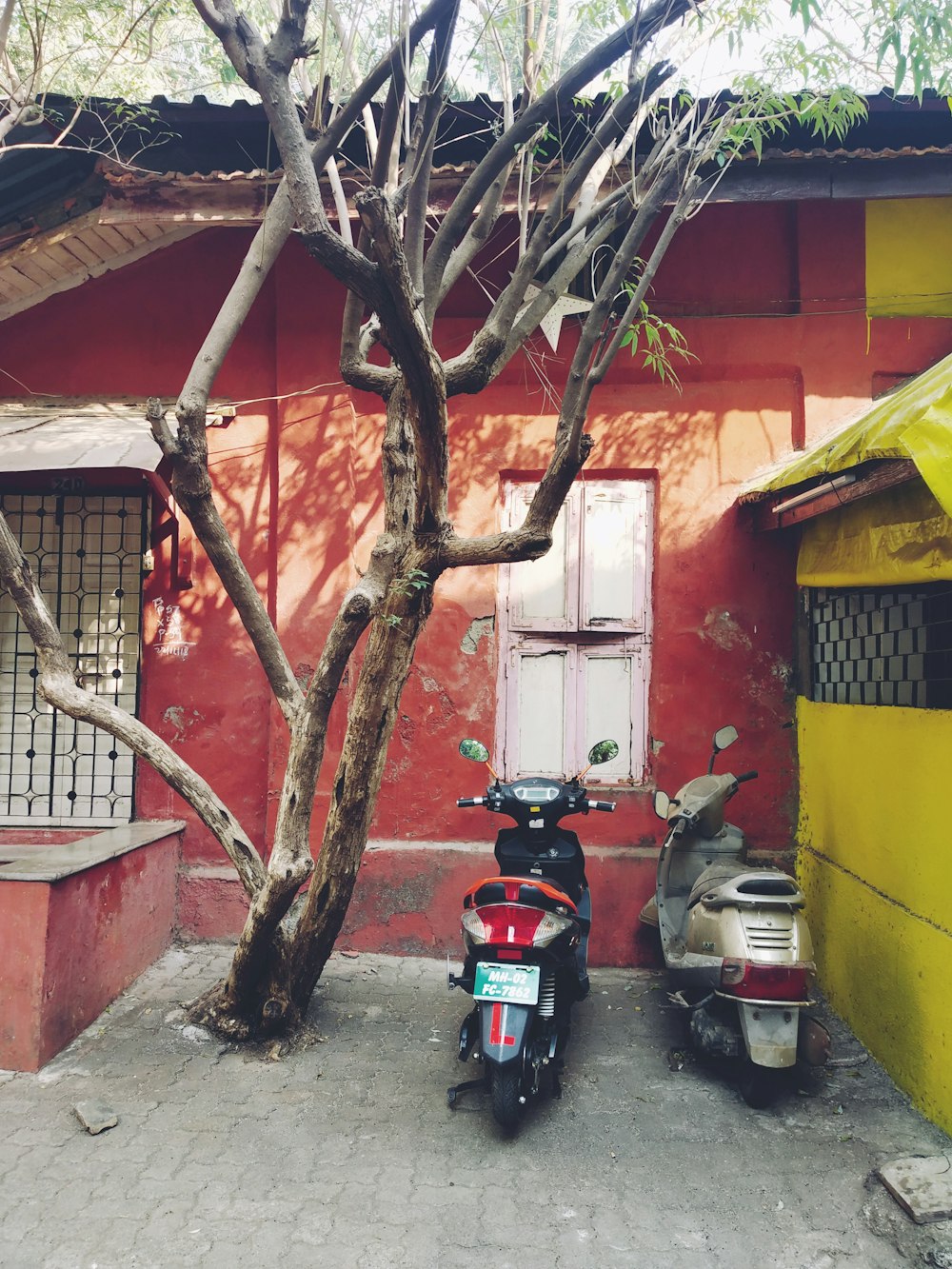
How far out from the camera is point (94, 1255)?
2.78 m

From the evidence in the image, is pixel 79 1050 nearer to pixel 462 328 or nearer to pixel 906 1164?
pixel 906 1164

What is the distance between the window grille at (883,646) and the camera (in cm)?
410

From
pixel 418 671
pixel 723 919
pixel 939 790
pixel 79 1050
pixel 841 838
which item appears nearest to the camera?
pixel 939 790

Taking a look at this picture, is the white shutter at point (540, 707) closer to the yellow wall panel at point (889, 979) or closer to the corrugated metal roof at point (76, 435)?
the yellow wall panel at point (889, 979)

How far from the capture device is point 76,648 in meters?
5.68

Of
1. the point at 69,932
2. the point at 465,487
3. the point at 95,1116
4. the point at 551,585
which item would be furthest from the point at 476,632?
the point at 95,1116

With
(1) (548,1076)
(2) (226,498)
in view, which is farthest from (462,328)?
(1) (548,1076)

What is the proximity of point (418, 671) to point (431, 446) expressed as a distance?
231 cm

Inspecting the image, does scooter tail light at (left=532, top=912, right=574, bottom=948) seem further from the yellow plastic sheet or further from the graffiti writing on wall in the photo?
the graffiti writing on wall

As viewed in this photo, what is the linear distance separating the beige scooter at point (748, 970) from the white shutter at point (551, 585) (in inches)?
54.8

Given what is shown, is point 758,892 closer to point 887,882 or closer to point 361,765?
point 887,882

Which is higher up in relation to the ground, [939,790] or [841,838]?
[939,790]

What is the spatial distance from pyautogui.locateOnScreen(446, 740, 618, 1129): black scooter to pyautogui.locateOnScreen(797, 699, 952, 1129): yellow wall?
1233 millimetres

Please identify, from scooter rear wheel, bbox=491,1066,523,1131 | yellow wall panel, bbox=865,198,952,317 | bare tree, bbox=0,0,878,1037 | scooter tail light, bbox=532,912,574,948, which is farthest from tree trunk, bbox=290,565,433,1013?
yellow wall panel, bbox=865,198,952,317
